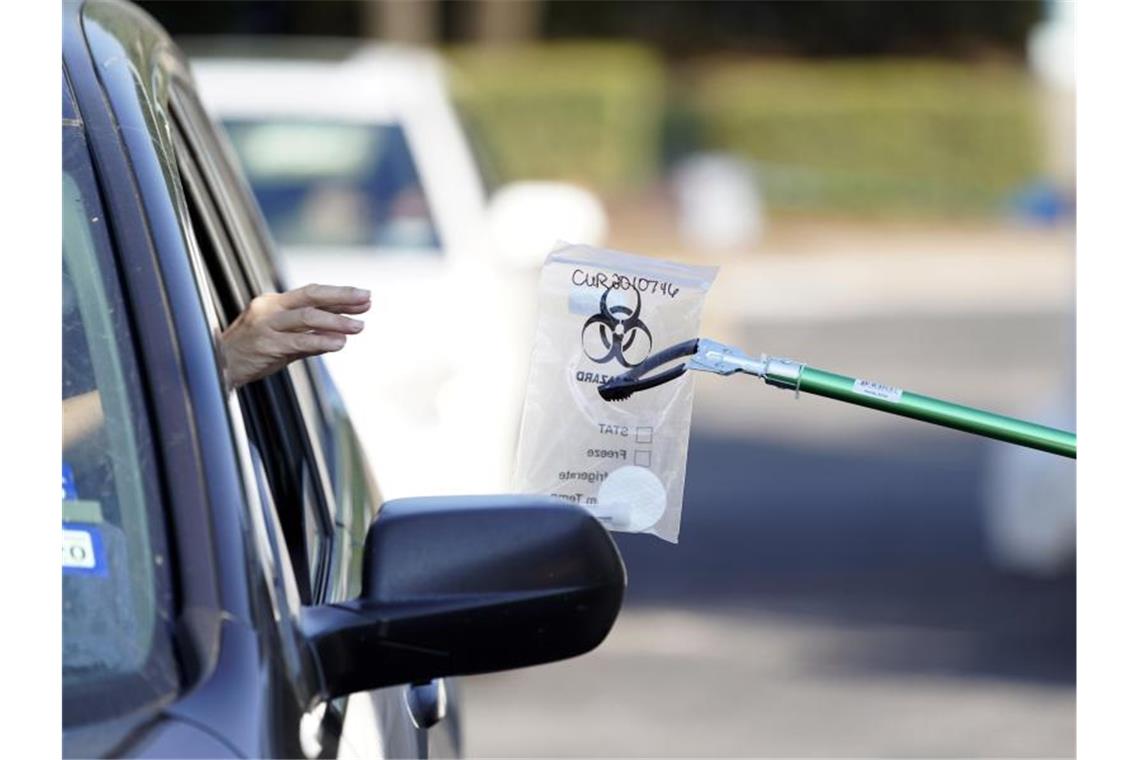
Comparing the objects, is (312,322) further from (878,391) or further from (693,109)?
(693,109)

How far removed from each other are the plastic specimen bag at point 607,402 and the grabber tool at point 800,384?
2 centimetres

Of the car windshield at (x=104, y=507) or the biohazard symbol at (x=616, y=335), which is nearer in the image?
the car windshield at (x=104, y=507)

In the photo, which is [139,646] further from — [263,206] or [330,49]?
[330,49]

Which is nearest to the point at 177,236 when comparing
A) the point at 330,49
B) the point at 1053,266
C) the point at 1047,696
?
the point at 1047,696

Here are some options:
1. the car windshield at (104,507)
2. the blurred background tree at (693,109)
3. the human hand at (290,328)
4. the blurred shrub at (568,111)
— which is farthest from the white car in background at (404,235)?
the blurred shrub at (568,111)

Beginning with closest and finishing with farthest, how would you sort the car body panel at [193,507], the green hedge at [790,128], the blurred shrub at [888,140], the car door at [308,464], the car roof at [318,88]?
the car body panel at [193,507], the car door at [308,464], the car roof at [318,88], the green hedge at [790,128], the blurred shrub at [888,140]

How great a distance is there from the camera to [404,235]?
286 inches

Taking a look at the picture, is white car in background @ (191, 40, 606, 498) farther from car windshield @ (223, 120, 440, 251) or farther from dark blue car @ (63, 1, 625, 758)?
dark blue car @ (63, 1, 625, 758)

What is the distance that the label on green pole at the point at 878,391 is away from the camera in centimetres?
215

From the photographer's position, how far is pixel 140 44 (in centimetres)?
275

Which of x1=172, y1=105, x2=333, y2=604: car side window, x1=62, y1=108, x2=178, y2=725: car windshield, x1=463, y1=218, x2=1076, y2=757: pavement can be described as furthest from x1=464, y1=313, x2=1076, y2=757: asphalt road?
x1=62, y1=108, x2=178, y2=725: car windshield

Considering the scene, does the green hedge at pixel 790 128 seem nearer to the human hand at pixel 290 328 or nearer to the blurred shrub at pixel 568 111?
the blurred shrub at pixel 568 111

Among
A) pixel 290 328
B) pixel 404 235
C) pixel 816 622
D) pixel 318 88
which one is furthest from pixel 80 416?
pixel 816 622

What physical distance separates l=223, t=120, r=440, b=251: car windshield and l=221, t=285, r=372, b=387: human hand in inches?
202
